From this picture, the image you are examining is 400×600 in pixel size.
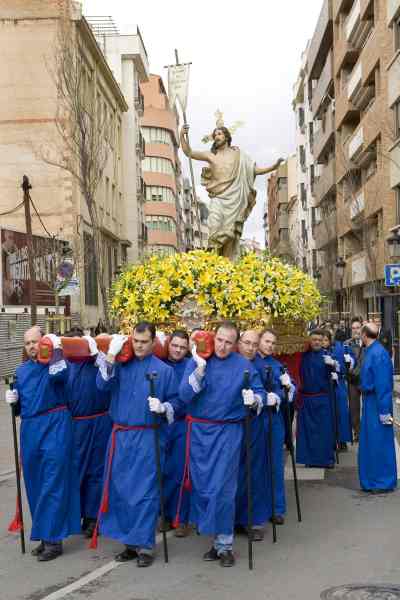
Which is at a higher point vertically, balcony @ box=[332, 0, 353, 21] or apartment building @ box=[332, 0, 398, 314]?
balcony @ box=[332, 0, 353, 21]

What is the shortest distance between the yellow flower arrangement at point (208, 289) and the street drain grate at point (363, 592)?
4045 millimetres

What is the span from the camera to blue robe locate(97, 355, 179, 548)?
22.5ft

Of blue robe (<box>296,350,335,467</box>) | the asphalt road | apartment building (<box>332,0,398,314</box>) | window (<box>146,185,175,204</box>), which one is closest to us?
the asphalt road

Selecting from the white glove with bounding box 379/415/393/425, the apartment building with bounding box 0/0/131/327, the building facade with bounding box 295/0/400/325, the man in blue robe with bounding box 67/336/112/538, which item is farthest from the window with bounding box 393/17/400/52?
the man in blue robe with bounding box 67/336/112/538

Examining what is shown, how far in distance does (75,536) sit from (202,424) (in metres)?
1.94

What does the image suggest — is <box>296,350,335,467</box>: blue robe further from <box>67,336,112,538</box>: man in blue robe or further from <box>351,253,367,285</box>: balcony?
<box>351,253,367,285</box>: balcony

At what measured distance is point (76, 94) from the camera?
25.1 meters

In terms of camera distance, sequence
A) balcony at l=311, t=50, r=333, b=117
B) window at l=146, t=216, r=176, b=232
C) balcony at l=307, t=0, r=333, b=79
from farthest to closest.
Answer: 1. window at l=146, t=216, r=176, b=232
2. balcony at l=311, t=50, r=333, b=117
3. balcony at l=307, t=0, r=333, b=79

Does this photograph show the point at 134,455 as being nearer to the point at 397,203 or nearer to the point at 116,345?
the point at 116,345

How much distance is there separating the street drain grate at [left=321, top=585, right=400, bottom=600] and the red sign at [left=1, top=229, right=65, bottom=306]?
2337cm

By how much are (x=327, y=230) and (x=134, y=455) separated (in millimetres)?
43303

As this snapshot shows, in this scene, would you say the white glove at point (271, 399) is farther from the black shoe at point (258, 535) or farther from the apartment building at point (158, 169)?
the apartment building at point (158, 169)

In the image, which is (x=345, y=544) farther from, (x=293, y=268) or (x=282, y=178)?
(x=282, y=178)

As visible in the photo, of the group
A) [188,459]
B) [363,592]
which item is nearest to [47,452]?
[188,459]
